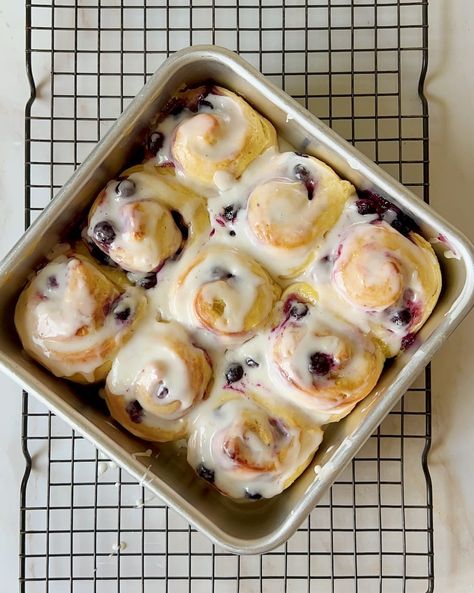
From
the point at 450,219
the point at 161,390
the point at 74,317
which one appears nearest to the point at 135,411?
the point at 161,390

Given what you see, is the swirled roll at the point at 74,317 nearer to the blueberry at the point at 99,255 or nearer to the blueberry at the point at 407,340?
the blueberry at the point at 99,255

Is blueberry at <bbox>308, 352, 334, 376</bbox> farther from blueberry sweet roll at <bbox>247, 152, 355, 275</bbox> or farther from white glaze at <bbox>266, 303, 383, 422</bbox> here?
blueberry sweet roll at <bbox>247, 152, 355, 275</bbox>

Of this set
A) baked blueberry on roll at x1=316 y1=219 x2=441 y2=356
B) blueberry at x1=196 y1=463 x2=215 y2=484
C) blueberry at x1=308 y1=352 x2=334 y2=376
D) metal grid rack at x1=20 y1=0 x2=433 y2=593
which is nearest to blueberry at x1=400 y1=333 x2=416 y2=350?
baked blueberry on roll at x1=316 y1=219 x2=441 y2=356

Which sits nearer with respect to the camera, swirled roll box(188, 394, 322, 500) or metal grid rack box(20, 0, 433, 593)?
swirled roll box(188, 394, 322, 500)

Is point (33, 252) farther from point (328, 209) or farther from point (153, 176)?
point (328, 209)

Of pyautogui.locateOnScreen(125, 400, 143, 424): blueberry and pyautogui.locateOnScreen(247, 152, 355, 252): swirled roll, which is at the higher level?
pyautogui.locateOnScreen(247, 152, 355, 252): swirled roll

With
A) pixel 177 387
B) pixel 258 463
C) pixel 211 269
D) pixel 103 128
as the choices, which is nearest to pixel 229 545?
pixel 258 463

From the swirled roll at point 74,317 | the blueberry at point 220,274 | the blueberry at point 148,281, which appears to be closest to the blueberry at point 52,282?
the swirled roll at point 74,317
